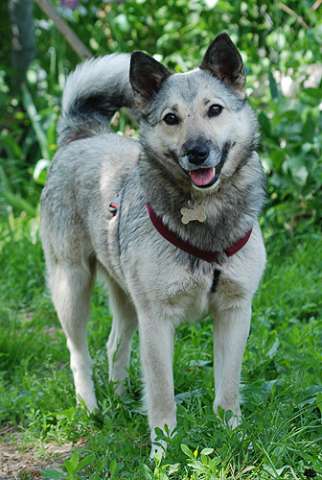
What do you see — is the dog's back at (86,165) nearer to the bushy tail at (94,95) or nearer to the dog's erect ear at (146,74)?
the bushy tail at (94,95)

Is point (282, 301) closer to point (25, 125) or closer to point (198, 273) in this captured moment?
point (198, 273)

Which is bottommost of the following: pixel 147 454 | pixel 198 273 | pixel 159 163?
pixel 147 454

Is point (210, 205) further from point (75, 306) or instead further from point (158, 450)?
point (75, 306)

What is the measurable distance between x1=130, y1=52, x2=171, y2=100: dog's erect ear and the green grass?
51.8 inches

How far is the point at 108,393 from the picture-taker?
3871 millimetres

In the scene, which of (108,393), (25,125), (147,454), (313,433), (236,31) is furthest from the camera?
(25,125)

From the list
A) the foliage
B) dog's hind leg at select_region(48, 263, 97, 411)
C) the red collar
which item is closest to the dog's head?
the red collar

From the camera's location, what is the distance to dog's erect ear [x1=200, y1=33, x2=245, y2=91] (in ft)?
10.8

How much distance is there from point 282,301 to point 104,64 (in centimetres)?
164

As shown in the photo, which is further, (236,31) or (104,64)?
(236,31)

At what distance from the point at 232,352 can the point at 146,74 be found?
3.84ft

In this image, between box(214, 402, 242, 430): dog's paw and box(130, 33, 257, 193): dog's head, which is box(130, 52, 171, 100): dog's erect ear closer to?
box(130, 33, 257, 193): dog's head

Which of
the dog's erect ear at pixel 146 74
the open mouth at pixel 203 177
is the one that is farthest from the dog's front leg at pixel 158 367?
the dog's erect ear at pixel 146 74

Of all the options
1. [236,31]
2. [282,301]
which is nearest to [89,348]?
[282,301]
